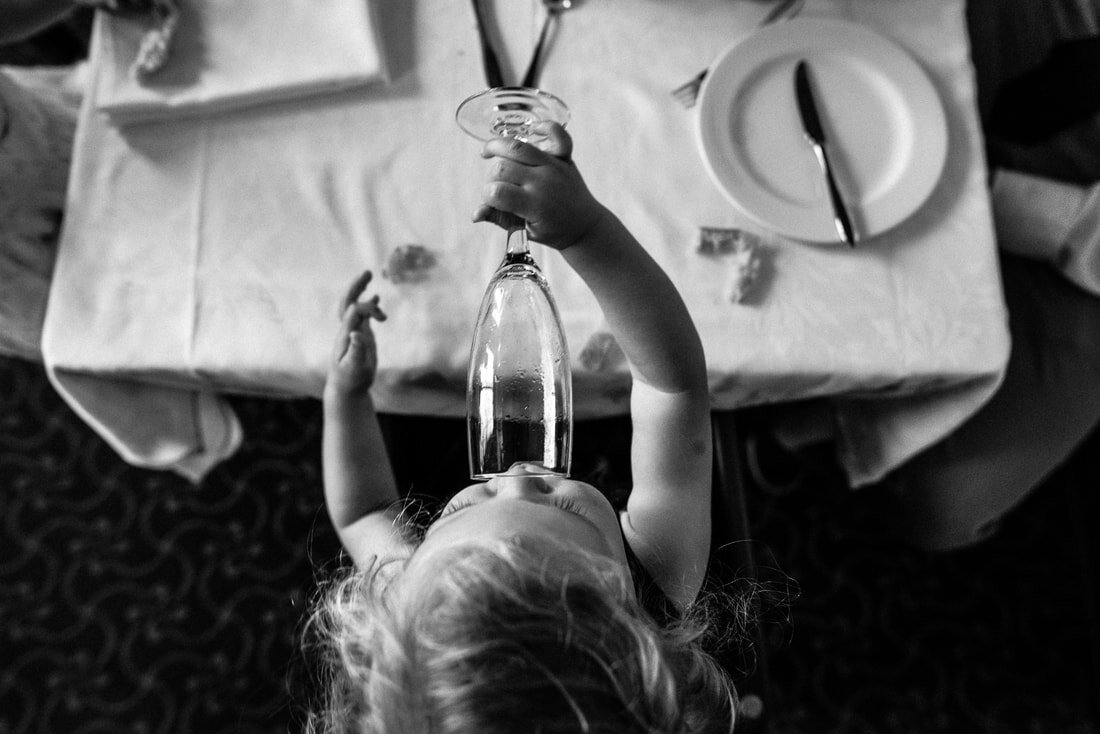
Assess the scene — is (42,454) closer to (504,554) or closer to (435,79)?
(435,79)

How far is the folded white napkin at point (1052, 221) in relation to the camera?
932mm

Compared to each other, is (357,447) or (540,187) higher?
(540,187)

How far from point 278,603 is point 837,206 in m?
1.17

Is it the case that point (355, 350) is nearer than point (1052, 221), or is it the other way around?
point (355, 350)

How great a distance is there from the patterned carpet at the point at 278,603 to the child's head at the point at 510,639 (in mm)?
844

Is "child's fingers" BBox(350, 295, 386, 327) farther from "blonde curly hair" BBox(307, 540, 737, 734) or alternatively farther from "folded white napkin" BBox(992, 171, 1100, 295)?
"folded white napkin" BBox(992, 171, 1100, 295)

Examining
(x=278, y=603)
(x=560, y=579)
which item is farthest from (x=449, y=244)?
(x=278, y=603)

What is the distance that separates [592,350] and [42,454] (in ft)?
4.13

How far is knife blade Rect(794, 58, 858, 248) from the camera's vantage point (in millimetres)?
819

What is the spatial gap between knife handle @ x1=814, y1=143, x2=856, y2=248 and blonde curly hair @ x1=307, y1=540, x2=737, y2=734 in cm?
43

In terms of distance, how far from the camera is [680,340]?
26.5 inches

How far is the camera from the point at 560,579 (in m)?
0.59

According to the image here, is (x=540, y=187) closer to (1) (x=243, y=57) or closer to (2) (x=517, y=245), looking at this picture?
(2) (x=517, y=245)

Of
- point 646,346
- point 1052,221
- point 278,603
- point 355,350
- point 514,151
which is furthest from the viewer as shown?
point 278,603
